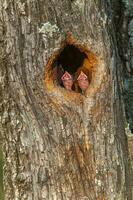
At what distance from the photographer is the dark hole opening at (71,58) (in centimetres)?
358

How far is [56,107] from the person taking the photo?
11.4 feet

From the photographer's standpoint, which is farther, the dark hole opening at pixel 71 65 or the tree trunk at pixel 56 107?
the dark hole opening at pixel 71 65

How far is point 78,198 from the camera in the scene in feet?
11.8

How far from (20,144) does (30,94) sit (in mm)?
290

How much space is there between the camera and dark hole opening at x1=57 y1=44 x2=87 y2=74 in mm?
3582

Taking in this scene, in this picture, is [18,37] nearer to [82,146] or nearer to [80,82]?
[80,82]

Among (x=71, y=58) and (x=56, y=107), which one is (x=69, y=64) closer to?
(x=71, y=58)

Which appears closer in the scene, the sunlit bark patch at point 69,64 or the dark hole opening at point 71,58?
the sunlit bark patch at point 69,64

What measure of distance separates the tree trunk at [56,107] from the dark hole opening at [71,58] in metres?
0.07

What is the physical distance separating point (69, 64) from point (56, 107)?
339 mm

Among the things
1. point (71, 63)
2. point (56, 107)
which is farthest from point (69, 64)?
point (56, 107)

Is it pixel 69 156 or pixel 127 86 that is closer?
pixel 69 156

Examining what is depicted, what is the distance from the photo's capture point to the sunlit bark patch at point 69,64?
3.48 m

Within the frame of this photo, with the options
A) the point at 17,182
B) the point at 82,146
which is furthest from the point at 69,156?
the point at 17,182
